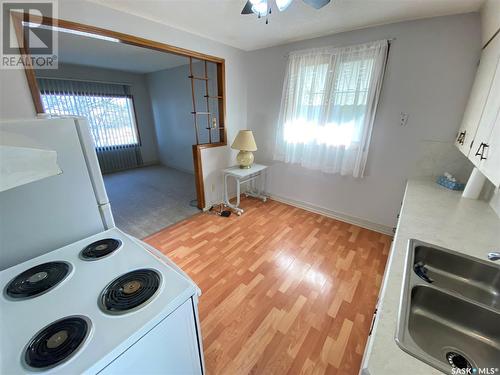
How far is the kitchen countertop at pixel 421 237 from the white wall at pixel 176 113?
3.37 meters

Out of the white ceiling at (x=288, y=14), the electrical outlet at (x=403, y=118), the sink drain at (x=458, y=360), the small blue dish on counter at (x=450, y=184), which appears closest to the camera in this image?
the sink drain at (x=458, y=360)

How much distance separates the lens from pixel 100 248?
1020mm

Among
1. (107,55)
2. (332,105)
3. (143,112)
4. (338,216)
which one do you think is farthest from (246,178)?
(143,112)

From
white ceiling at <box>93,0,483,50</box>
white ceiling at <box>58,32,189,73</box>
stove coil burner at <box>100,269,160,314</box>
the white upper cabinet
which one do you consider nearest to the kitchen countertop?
the white upper cabinet

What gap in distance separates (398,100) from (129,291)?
9.36ft

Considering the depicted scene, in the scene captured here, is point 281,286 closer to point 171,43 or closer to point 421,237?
point 421,237

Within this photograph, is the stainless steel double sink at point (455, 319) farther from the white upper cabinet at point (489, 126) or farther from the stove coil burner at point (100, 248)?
the stove coil burner at point (100, 248)

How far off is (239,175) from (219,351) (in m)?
1.99

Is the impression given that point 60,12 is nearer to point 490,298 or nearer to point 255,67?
point 255,67

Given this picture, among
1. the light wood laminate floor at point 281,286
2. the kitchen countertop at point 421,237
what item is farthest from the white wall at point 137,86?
the kitchen countertop at point 421,237

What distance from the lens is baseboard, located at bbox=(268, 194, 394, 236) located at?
2.63 metres

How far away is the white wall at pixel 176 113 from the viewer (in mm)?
4391

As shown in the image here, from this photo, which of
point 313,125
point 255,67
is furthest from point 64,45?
point 313,125

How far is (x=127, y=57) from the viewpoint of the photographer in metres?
3.74
